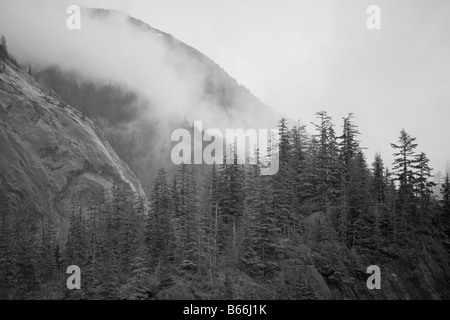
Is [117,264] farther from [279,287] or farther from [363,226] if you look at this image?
[363,226]

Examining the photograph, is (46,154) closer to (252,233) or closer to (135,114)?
(252,233)

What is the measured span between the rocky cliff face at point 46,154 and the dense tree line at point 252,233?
3187 cm

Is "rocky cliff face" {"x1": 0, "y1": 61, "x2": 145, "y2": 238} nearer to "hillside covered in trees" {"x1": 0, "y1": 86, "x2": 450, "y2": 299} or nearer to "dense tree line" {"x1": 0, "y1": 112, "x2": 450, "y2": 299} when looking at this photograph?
"hillside covered in trees" {"x1": 0, "y1": 86, "x2": 450, "y2": 299}

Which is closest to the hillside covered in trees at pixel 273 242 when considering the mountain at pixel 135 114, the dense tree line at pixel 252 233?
the dense tree line at pixel 252 233

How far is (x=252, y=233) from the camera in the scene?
43500 mm

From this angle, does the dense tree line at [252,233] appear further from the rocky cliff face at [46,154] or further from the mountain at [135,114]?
the mountain at [135,114]

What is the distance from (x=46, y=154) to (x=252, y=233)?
231 ft

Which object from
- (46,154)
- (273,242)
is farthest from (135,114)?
(273,242)

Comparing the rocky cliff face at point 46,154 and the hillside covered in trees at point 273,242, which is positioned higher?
the rocky cliff face at point 46,154

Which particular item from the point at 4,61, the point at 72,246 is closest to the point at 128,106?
the point at 4,61

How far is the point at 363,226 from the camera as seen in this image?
5031 cm

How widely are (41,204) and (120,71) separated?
403ft

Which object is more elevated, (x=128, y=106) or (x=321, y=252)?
(x=128, y=106)

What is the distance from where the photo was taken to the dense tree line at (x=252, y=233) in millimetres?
40688
